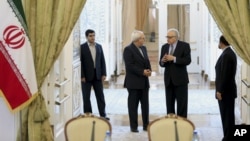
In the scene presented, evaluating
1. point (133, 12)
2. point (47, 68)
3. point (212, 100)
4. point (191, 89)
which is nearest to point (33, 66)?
point (47, 68)

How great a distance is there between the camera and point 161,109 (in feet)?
28.7

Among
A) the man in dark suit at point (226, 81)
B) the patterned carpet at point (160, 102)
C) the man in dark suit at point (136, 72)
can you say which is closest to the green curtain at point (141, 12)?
the patterned carpet at point (160, 102)

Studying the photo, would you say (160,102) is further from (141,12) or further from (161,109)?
(141,12)

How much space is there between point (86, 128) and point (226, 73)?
7.87 feet

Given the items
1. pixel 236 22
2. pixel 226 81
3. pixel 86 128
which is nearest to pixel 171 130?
pixel 86 128

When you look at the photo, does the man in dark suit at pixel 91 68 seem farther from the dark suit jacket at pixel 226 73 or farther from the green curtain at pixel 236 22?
the green curtain at pixel 236 22

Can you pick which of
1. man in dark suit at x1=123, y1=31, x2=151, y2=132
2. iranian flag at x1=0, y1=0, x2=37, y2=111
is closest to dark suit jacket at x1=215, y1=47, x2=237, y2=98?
man in dark suit at x1=123, y1=31, x2=151, y2=132

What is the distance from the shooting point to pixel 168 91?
6.79m

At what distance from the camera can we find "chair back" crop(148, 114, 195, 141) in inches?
155

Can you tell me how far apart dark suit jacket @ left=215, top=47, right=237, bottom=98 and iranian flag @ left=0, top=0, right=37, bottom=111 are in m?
2.46

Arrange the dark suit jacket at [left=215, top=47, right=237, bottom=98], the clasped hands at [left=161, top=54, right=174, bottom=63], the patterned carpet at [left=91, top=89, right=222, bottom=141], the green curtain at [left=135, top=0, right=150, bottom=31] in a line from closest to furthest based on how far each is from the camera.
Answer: the dark suit jacket at [left=215, top=47, right=237, bottom=98] → the clasped hands at [left=161, top=54, right=174, bottom=63] → the patterned carpet at [left=91, top=89, right=222, bottom=141] → the green curtain at [left=135, top=0, right=150, bottom=31]

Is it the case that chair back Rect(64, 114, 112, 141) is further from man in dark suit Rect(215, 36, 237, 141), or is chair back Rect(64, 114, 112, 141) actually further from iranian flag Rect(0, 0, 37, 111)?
man in dark suit Rect(215, 36, 237, 141)

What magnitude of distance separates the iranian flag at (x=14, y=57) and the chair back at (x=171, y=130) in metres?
1.43

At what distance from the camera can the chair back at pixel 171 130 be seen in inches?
155
